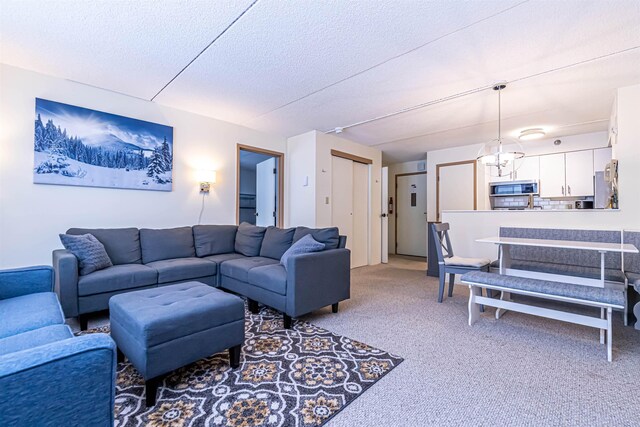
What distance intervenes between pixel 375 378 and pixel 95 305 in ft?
7.92

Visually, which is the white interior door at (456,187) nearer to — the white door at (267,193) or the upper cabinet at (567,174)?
the upper cabinet at (567,174)

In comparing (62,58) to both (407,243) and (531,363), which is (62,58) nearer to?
(531,363)

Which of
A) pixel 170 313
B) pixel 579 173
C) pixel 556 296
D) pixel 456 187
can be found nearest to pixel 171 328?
pixel 170 313

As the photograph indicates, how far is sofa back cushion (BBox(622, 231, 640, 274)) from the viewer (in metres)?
2.94

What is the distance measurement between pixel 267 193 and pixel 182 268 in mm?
2481

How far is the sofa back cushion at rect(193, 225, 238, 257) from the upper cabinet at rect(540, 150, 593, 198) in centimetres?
522

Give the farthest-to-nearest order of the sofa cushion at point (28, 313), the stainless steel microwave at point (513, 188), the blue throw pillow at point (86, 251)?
the stainless steel microwave at point (513, 188)
the blue throw pillow at point (86, 251)
the sofa cushion at point (28, 313)

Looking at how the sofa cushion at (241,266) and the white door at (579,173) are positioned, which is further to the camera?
the white door at (579,173)

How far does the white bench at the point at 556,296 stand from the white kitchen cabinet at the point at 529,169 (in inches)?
113

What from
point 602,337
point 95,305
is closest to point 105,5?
point 95,305

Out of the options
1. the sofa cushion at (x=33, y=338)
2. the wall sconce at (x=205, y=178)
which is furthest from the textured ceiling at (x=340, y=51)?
the sofa cushion at (x=33, y=338)

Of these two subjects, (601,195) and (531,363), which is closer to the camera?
(531,363)

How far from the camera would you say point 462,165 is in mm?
5617

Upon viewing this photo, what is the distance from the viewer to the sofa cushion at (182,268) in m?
2.91
